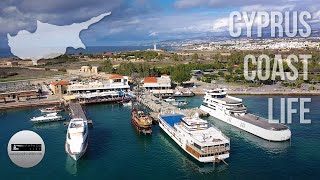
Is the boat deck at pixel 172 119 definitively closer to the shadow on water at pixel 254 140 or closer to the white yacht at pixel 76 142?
the shadow on water at pixel 254 140

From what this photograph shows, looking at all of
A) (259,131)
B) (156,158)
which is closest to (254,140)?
(259,131)

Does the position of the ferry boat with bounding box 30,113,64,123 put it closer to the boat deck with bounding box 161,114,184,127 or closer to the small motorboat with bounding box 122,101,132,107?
the small motorboat with bounding box 122,101,132,107

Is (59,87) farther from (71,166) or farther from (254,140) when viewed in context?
(254,140)

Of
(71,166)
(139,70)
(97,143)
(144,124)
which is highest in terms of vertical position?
(139,70)

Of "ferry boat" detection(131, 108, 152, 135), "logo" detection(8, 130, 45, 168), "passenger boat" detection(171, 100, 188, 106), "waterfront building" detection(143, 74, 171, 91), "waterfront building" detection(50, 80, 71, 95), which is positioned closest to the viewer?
"logo" detection(8, 130, 45, 168)

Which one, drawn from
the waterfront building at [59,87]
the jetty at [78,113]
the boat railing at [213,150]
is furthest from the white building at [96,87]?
the boat railing at [213,150]

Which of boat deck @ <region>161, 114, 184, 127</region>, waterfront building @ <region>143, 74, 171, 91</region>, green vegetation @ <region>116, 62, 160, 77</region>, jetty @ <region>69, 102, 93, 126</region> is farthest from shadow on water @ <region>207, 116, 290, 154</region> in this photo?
green vegetation @ <region>116, 62, 160, 77</region>

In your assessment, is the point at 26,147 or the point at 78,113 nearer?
the point at 26,147
